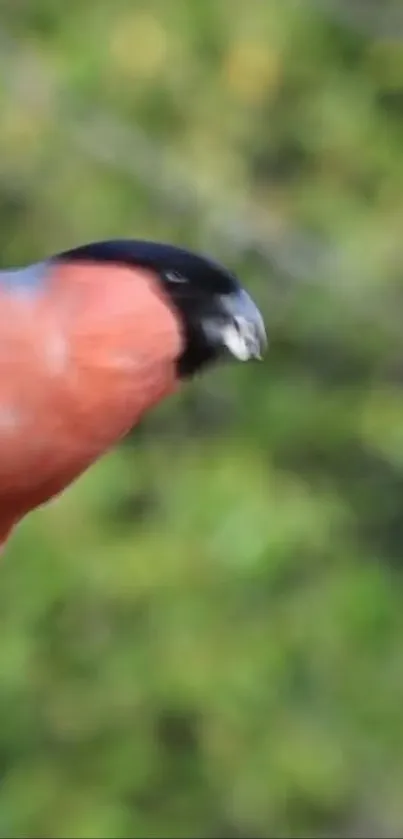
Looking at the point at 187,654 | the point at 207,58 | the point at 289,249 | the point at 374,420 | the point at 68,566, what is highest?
the point at 207,58

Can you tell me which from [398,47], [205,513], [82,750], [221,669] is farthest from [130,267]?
[398,47]

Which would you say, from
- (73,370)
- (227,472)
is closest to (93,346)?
(73,370)

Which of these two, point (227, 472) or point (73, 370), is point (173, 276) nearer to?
point (73, 370)

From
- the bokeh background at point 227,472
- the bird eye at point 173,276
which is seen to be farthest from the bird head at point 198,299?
the bokeh background at point 227,472

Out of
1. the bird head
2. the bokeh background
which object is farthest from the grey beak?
the bokeh background

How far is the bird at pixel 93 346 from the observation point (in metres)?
0.89

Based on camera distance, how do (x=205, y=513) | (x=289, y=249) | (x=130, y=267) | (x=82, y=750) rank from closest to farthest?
1. (x=130, y=267)
2. (x=205, y=513)
3. (x=82, y=750)
4. (x=289, y=249)

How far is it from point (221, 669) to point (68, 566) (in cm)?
21

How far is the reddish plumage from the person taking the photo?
890 millimetres

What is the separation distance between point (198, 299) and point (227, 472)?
66cm

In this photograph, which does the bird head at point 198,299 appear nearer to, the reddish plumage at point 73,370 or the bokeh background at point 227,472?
the reddish plumage at point 73,370

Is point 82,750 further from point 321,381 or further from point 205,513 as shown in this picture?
point 321,381

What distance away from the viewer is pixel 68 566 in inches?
62.2

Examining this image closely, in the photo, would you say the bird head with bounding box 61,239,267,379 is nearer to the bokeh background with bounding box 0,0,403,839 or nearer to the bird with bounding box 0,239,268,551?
the bird with bounding box 0,239,268,551
